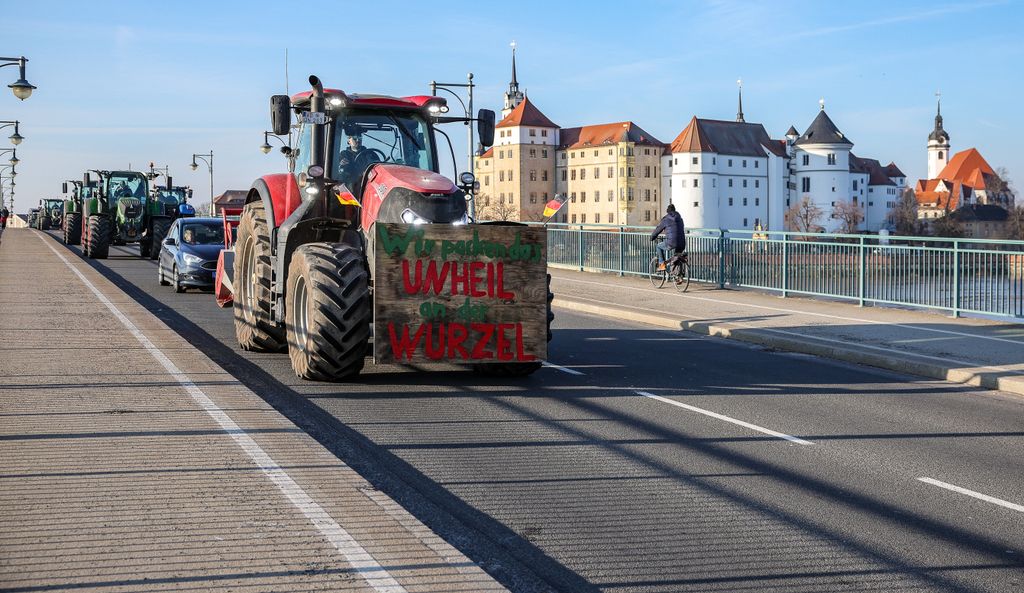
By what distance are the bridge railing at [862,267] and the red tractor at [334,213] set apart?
894cm

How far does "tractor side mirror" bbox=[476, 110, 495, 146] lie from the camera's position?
11961 mm

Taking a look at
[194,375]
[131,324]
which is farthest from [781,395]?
[131,324]

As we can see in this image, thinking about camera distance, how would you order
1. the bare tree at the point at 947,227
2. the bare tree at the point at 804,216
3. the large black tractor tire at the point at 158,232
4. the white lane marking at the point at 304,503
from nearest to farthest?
1. the white lane marking at the point at 304,503
2. the large black tractor tire at the point at 158,232
3. the bare tree at the point at 947,227
4. the bare tree at the point at 804,216

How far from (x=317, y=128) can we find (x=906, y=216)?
175 m

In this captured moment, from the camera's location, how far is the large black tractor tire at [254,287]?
12867 millimetres

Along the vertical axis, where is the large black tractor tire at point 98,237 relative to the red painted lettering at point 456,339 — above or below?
above

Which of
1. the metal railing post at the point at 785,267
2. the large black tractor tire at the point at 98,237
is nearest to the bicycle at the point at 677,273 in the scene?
the metal railing post at the point at 785,267

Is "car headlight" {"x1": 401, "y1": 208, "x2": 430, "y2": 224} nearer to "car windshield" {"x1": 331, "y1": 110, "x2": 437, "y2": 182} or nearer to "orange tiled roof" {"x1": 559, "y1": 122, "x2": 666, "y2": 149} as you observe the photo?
"car windshield" {"x1": 331, "y1": 110, "x2": 437, "y2": 182}

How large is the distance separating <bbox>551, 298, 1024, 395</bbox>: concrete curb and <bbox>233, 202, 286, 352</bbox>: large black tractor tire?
21.8ft

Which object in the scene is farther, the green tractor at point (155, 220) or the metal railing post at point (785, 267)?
the green tractor at point (155, 220)

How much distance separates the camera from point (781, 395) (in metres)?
11.0

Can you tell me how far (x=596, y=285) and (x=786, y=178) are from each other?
15287 centimetres

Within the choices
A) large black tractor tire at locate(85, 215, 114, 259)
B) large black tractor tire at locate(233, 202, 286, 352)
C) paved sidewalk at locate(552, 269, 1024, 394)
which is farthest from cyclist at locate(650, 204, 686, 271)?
large black tractor tire at locate(85, 215, 114, 259)

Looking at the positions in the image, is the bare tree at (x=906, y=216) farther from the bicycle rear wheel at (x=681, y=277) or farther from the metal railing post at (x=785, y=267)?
the metal railing post at (x=785, y=267)
